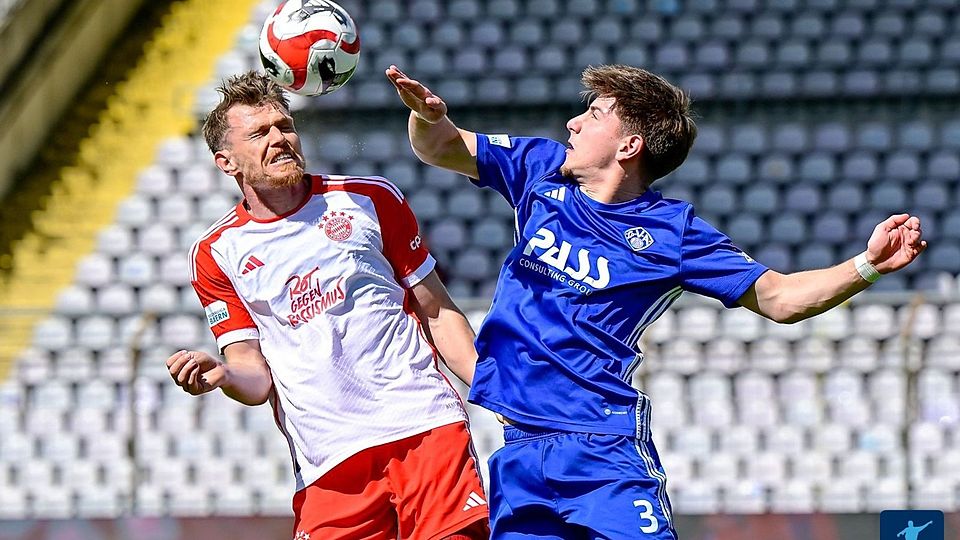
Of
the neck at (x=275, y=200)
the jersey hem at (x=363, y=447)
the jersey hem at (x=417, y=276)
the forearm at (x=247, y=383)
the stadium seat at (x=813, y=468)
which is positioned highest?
the neck at (x=275, y=200)

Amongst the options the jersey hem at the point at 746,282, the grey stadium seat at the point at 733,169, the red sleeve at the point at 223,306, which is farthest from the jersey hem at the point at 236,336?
the grey stadium seat at the point at 733,169

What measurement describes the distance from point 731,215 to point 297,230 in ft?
27.4

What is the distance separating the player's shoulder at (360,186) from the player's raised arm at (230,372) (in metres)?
0.51

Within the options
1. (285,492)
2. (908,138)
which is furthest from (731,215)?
(285,492)

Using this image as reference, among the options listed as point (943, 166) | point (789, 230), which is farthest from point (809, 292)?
point (943, 166)

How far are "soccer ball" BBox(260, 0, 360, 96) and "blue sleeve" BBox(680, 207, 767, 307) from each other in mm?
1183

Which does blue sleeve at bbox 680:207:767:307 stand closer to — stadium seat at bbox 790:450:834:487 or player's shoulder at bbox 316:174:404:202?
player's shoulder at bbox 316:174:404:202

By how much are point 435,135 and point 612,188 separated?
0.52m

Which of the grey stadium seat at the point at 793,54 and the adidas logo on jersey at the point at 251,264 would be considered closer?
the adidas logo on jersey at the point at 251,264

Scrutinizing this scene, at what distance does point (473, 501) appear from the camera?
13.3 feet

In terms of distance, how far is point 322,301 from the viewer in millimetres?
4105

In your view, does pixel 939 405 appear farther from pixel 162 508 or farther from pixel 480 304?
pixel 162 508

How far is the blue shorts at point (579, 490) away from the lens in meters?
3.77

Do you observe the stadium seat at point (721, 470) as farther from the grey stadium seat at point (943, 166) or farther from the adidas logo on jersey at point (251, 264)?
the grey stadium seat at point (943, 166)
